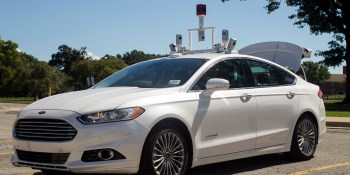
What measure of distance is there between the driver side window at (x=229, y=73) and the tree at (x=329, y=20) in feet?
101

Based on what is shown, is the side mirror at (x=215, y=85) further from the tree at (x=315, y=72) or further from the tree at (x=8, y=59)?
the tree at (x=315, y=72)

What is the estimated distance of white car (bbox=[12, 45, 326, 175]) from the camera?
17.1ft

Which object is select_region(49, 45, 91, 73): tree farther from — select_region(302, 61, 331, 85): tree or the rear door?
the rear door

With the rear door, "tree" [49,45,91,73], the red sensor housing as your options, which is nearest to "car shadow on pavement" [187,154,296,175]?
the rear door

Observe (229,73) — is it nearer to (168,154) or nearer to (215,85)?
(215,85)

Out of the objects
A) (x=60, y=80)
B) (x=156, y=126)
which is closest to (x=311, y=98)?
(x=156, y=126)

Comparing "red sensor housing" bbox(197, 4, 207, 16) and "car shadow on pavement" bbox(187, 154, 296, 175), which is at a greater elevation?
"red sensor housing" bbox(197, 4, 207, 16)

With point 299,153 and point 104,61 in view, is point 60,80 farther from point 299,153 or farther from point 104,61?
point 299,153

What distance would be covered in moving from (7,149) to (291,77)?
526 centimetres

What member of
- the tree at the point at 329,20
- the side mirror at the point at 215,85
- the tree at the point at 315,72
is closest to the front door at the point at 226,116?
the side mirror at the point at 215,85

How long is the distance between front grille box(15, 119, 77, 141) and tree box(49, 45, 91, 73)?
156 m

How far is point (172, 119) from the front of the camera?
18.6 feet

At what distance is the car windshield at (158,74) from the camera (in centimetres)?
629

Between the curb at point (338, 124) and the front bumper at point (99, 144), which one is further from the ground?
the front bumper at point (99, 144)
